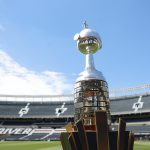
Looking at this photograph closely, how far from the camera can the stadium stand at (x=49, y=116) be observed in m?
62.9

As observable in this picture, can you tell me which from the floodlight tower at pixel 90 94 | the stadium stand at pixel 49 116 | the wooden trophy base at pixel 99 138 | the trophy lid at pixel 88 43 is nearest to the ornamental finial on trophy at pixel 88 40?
the trophy lid at pixel 88 43

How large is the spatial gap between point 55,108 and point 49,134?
12.9 metres

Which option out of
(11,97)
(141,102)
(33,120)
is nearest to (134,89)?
(141,102)

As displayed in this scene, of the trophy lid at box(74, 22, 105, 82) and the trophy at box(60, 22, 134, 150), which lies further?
the trophy lid at box(74, 22, 105, 82)

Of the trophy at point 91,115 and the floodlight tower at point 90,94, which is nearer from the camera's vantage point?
the trophy at point 91,115

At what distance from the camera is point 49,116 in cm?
7156

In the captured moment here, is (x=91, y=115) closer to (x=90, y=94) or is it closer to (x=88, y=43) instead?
(x=90, y=94)

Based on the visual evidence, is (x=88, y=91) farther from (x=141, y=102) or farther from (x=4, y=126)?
(x=4, y=126)

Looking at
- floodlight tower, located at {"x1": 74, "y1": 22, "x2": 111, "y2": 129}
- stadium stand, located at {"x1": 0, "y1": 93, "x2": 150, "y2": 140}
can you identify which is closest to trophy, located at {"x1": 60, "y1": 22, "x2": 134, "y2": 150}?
floodlight tower, located at {"x1": 74, "y1": 22, "x2": 111, "y2": 129}

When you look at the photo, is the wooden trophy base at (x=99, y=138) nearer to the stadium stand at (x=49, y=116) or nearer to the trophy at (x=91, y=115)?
the trophy at (x=91, y=115)

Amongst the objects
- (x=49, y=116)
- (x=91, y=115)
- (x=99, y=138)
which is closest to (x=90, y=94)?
(x=91, y=115)

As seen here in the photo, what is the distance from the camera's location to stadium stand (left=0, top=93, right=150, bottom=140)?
62869 mm

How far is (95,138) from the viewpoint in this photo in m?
6.90

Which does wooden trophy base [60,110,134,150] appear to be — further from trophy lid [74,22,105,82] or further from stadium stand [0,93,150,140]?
stadium stand [0,93,150,140]
